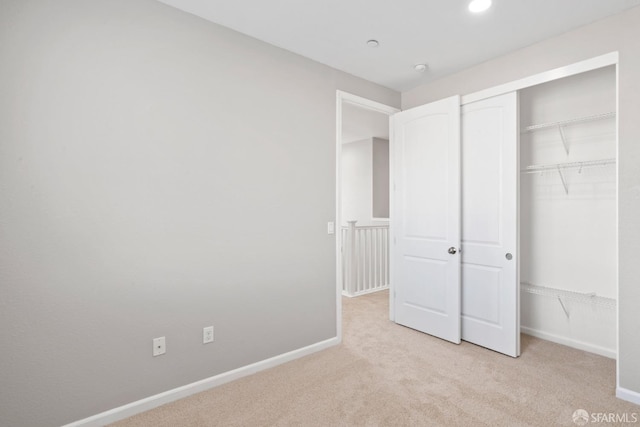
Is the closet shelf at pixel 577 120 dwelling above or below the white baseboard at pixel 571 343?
above

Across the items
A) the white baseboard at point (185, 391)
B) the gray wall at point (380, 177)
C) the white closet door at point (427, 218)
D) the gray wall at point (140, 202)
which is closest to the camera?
the gray wall at point (140, 202)

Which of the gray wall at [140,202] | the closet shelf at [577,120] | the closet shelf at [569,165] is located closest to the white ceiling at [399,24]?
the gray wall at [140,202]

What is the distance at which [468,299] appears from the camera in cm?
307

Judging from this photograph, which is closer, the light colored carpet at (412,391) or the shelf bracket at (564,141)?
the light colored carpet at (412,391)

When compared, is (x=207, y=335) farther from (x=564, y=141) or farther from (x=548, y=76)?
(x=564, y=141)

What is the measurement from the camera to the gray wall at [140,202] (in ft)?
5.55

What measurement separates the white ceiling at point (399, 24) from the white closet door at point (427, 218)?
588mm

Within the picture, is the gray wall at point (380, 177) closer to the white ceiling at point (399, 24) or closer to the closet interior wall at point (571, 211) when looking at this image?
the closet interior wall at point (571, 211)

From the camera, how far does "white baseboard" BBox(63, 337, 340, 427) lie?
1879 millimetres

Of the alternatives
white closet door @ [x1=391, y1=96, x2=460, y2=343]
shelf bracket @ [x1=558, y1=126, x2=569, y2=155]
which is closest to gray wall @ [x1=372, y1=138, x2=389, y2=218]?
white closet door @ [x1=391, y1=96, x2=460, y2=343]

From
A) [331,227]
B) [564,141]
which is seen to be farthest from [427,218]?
[564,141]

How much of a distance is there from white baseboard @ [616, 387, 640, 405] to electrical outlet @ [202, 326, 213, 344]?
2.74m

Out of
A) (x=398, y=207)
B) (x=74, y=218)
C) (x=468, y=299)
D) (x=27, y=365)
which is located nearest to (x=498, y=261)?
(x=468, y=299)

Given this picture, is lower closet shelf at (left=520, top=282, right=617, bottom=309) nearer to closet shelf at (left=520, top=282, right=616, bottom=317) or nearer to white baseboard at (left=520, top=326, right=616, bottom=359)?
closet shelf at (left=520, top=282, right=616, bottom=317)
